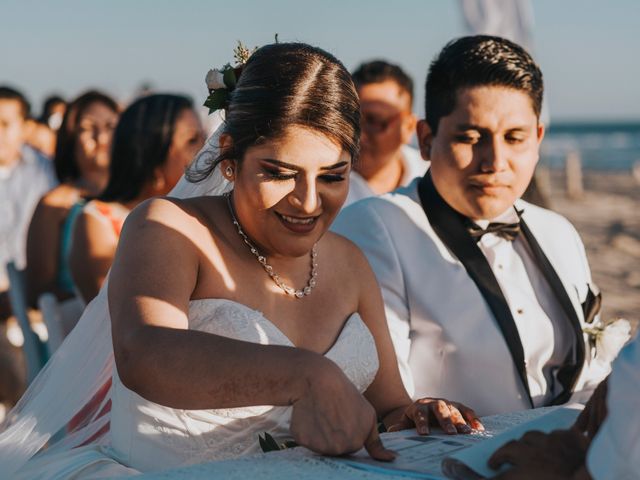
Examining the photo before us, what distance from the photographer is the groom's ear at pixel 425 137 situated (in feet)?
12.2

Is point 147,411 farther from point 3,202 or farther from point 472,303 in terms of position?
point 3,202

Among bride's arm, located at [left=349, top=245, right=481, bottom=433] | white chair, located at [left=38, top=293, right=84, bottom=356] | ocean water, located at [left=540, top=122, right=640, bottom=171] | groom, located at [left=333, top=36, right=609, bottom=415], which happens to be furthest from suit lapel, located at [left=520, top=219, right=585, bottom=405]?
ocean water, located at [left=540, top=122, right=640, bottom=171]

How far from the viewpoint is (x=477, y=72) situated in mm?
3516

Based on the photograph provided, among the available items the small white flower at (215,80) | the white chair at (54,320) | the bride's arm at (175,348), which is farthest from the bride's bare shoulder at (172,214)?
the white chair at (54,320)

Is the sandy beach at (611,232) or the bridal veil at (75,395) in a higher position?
the bridal veil at (75,395)

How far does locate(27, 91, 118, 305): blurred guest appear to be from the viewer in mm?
5957

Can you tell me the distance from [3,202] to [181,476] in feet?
24.3

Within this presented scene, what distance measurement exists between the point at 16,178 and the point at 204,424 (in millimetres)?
6996

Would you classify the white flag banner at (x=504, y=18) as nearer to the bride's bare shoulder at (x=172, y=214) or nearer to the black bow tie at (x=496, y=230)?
the black bow tie at (x=496, y=230)

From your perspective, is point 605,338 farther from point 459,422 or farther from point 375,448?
point 375,448

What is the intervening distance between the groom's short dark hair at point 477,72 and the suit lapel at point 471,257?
0.27 metres

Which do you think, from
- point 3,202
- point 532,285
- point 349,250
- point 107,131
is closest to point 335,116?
point 349,250

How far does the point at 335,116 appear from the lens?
2717mm

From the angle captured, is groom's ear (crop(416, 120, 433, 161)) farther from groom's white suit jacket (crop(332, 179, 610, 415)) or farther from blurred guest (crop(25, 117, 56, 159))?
blurred guest (crop(25, 117, 56, 159))
